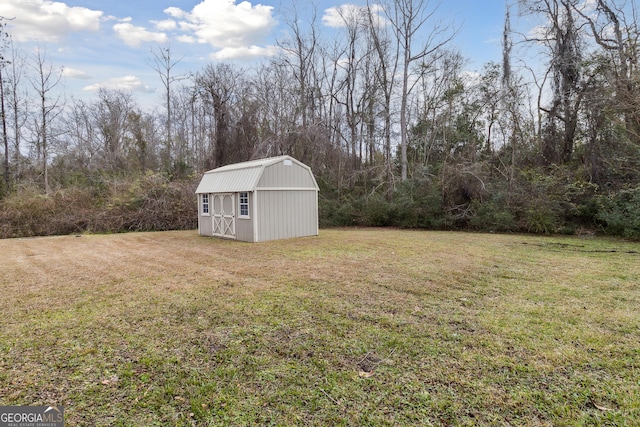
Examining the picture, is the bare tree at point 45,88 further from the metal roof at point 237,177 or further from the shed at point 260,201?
the shed at point 260,201

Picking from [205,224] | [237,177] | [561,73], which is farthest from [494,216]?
[205,224]

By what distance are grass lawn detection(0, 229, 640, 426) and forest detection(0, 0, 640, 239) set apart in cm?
677

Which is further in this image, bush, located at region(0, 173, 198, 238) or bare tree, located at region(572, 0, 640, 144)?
bush, located at region(0, 173, 198, 238)

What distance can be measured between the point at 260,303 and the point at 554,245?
26.8 feet

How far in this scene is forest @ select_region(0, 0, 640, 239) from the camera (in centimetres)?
1132

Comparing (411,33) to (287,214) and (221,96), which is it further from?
(287,214)

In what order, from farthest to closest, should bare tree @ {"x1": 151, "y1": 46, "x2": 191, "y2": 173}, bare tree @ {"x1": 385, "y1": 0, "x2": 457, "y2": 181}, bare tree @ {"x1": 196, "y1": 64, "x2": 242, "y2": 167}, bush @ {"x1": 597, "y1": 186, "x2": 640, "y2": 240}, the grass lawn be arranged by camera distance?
bare tree @ {"x1": 151, "y1": 46, "x2": 191, "y2": 173}, bare tree @ {"x1": 196, "y1": 64, "x2": 242, "y2": 167}, bare tree @ {"x1": 385, "y1": 0, "x2": 457, "y2": 181}, bush @ {"x1": 597, "y1": 186, "x2": 640, "y2": 240}, the grass lawn

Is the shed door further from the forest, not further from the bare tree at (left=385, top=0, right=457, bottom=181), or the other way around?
the bare tree at (left=385, top=0, right=457, bottom=181)

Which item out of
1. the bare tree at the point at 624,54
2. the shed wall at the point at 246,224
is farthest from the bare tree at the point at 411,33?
the shed wall at the point at 246,224

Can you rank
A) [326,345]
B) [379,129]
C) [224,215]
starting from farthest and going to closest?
[379,129] → [224,215] → [326,345]

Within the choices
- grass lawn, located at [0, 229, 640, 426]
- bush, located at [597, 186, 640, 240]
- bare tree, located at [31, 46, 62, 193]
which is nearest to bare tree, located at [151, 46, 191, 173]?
bare tree, located at [31, 46, 62, 193]

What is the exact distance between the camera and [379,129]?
18719 millimetres

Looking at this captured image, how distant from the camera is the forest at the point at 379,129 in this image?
11320 mm

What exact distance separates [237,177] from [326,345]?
8.27 metres
